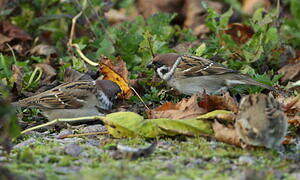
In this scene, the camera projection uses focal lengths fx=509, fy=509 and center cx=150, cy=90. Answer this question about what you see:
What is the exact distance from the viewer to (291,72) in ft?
21.9

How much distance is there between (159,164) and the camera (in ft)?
11.8

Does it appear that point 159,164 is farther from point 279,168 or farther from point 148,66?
point 148,66

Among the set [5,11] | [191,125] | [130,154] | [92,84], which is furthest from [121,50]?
[130,154]

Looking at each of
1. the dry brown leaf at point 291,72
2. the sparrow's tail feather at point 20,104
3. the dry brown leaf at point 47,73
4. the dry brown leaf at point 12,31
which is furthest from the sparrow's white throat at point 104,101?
the dry brown leaf at point 12,31

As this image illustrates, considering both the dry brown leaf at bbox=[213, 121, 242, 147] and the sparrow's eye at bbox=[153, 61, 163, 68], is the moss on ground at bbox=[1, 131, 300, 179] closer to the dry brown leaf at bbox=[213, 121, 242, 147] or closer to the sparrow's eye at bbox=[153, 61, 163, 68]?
the dry brown leaf at bbox=[213, 121, 242, 147]

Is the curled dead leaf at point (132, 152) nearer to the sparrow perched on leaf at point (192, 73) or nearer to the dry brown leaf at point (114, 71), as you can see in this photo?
the dry brown leaf at point (114, 71)

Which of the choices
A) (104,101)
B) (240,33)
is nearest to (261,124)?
(104,101)

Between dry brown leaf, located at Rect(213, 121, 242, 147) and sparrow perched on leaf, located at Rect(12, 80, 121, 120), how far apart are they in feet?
6.33

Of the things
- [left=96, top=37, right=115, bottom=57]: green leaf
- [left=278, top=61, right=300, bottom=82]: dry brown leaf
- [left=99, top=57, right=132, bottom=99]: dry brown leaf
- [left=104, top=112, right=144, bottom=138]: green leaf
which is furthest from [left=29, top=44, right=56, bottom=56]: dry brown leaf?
[left=104, top=112, right=144, bottom=138]: green leaf

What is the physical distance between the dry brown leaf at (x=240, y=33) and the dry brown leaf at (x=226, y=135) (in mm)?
3546

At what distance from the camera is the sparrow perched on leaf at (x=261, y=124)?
3713 millimetres

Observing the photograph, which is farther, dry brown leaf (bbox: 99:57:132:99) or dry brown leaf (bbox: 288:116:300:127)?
dry brown leaf (bbox: 99:57:132:99)

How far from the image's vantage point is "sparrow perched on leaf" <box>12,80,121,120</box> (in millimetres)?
5824

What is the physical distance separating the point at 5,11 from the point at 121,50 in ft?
6.92
